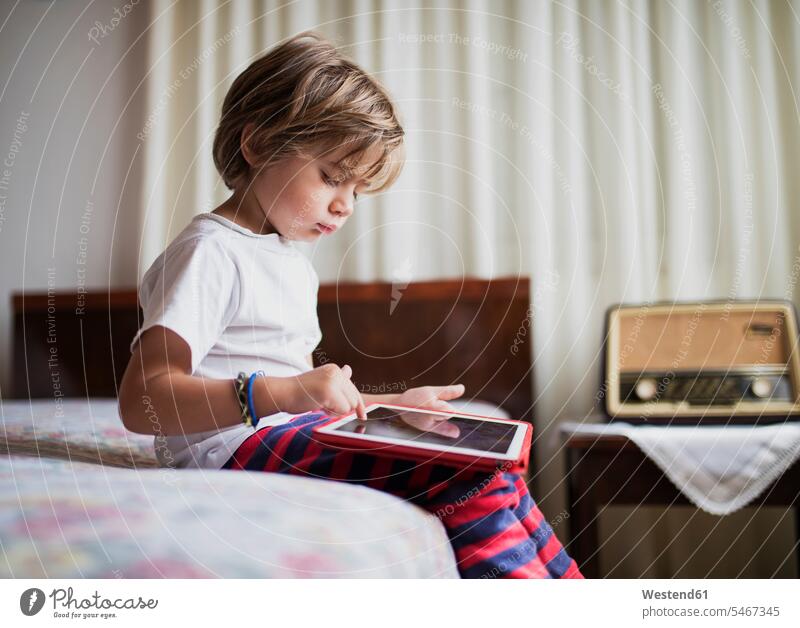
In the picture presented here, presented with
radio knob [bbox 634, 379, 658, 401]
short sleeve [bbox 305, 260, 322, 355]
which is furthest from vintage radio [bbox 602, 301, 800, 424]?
short sleeve [bbox 305, 260, 322, 355]

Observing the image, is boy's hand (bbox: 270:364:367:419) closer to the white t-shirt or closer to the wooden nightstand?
the white t-shirt

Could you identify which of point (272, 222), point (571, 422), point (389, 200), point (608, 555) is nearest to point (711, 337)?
point (571, 422)

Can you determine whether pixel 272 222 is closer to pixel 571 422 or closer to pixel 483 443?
pixel 483 443

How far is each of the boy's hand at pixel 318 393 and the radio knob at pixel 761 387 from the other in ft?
1.57

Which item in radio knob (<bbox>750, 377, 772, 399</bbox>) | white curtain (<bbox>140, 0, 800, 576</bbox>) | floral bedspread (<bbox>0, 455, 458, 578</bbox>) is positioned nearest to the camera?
floral bedspread (<bbox>0, 455, 458, 578</bbox>)

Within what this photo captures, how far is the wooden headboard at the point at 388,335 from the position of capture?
584mm

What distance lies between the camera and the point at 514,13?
0.53 m

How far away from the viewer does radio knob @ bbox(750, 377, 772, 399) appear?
637 mm

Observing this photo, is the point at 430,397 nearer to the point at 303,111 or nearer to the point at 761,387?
the point at 303,111

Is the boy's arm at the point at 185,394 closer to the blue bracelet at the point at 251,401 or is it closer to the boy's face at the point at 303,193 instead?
the blue bracelet at the point at 251,401

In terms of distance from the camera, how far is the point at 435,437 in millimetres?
374

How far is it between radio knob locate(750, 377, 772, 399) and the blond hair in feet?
1.57

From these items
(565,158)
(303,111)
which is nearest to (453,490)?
(303,111)
